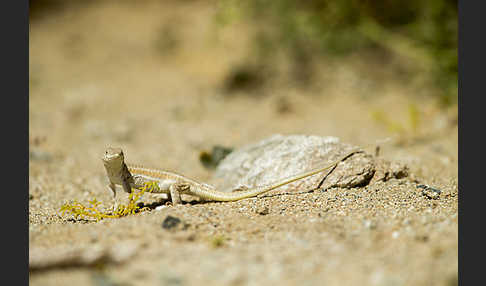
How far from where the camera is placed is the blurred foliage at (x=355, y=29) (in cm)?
829

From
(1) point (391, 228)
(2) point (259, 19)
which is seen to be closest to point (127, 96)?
(2) point (259, 19)

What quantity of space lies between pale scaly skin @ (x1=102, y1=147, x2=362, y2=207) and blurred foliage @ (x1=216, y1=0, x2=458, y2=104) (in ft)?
15.1

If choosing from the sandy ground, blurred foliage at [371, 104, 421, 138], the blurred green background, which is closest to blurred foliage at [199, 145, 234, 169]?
the sandy ground

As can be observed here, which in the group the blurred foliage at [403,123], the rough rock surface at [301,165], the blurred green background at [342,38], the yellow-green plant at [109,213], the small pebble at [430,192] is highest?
the blurred green background at [342,38]

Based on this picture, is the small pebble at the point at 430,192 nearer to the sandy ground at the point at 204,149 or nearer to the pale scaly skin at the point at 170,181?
the sandy ground at the point at 204,149

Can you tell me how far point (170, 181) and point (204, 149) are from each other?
8.14 feet

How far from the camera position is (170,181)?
4527mm

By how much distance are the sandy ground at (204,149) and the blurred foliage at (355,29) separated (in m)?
0.66

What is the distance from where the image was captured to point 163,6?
44.3ft

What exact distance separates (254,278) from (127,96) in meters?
8.76

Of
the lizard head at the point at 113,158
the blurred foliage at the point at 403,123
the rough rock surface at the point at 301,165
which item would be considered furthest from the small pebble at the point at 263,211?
the blurred foliage at the point at 403,123

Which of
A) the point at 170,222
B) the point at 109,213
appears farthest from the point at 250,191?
the point at 109,213

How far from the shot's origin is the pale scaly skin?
4230 millimetres

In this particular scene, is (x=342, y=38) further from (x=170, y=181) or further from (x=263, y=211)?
(x=263, y=211)
